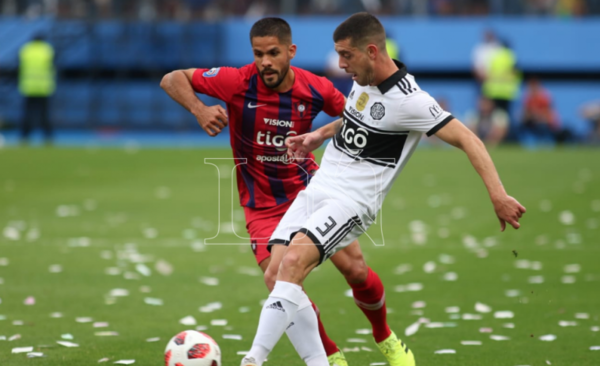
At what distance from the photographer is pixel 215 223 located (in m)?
11.7

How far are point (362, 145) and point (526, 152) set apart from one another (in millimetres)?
15919

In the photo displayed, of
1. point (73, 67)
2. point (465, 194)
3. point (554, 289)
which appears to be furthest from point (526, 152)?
point (73, 67)

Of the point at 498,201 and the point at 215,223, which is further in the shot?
the point at 215,223

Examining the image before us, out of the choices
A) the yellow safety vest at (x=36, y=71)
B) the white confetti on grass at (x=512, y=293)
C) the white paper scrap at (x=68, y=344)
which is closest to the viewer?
the white paper scrap at (x=68, y=344)

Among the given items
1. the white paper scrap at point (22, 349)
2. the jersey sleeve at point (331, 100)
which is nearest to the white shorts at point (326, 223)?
the jersey sleeve at point (331, 100)

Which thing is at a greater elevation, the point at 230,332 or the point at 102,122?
the point at 102,122

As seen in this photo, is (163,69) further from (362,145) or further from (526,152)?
(362,145)

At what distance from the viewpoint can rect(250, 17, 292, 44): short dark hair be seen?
5.35m

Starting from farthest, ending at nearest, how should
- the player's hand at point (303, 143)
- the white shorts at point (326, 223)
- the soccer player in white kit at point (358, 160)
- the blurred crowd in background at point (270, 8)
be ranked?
the blurred crowd in background at point (270, 8) → the player's hand at point (303, 143) → the white shorts at point (326, 223) → the soccer player in white kit at point (358, 160)

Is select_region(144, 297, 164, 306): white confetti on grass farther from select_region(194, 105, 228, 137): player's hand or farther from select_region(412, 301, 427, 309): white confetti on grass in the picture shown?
select_region(194, 105, 228, 137): player's hand

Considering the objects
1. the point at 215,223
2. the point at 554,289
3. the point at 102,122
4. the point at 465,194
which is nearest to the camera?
the point at 554,289

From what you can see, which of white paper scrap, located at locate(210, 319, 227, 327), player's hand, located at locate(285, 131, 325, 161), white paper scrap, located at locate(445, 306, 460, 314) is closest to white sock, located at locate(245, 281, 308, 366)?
player's hand, located at locate(285, 131, 325, 161)

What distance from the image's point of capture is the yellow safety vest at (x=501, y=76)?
75.5 ft

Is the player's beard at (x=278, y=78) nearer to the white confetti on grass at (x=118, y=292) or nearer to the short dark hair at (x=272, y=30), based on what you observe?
the short dark hair at (x=272, y=30)
